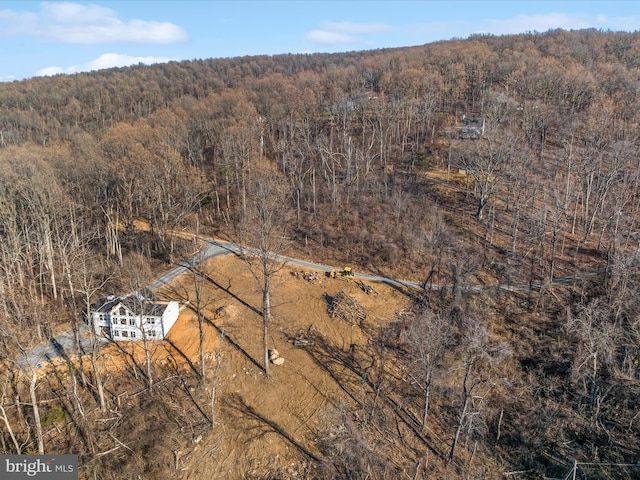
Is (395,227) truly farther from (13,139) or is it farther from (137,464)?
(13,139)

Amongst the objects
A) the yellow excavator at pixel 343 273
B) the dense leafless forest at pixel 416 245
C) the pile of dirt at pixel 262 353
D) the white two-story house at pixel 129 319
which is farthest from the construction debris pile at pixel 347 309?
the white two-story house at pixel 129 319

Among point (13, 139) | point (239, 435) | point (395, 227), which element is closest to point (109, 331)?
point (239, 435)

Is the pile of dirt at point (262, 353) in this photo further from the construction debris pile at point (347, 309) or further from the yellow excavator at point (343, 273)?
the yellow excavator at point (343, 273)

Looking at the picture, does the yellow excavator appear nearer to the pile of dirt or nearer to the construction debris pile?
the pile of dirt

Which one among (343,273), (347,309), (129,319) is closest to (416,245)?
(343,273)

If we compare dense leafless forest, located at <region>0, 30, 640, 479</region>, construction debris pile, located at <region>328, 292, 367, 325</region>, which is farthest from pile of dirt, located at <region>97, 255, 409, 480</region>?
dense leafless forest, located at <region>0, 30, 640, 479</region>

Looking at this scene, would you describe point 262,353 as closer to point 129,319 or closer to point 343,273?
point 129,319

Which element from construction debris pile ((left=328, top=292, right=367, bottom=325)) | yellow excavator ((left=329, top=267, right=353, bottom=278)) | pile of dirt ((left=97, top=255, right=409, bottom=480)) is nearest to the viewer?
pile of dirt ((left=97, top=255, right=409, bottom=480))
